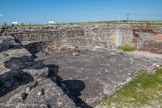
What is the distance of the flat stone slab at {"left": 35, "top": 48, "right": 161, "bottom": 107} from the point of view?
5.15m

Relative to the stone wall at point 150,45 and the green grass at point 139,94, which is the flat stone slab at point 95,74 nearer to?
the green grass at point 139,94

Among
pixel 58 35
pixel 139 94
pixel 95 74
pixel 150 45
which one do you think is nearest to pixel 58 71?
pixel 95 74

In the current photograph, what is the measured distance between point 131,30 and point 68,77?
15.4 m

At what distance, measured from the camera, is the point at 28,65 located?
4809mm

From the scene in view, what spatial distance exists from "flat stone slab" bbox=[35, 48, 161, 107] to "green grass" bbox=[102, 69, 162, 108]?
255 millimetres

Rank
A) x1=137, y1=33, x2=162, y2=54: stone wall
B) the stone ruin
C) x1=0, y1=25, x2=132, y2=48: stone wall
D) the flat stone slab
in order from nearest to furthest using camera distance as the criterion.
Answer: the stone ruin → the flat stone slab → x1=0, y1=25, x2=132, y2=48: stone wall → x1=137, y1=33, x2=162, y2=54: stone wall

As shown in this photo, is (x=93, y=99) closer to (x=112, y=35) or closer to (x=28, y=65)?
(x=28, y=65)

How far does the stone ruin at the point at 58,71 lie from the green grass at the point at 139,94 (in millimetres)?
270

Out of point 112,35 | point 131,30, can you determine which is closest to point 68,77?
point 112,35

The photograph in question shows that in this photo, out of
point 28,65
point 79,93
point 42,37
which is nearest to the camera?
point 28,65

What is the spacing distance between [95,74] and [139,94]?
215 centimetres

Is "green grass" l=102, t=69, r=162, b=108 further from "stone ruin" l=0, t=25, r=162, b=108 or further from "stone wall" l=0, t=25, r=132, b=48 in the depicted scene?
"stone wall" l=0, t=25, r=132, b=48

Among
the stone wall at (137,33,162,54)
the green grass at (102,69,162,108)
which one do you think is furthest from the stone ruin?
the stone wall at (137,33,162,54)

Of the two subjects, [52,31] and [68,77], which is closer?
[68,77]
